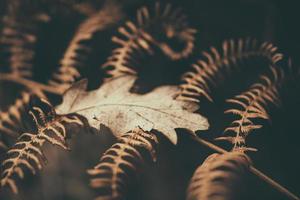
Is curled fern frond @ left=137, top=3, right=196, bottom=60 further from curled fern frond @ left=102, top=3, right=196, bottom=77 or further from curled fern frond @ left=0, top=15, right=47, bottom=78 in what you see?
curled fern frond @ left=0, top=15, right=47, bottom=78

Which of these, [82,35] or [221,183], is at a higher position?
[82,35]

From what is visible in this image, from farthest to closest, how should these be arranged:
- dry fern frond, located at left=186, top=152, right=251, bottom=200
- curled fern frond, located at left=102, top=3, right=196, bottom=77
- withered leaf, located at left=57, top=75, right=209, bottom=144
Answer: curled fern frond, located at left=102, top=3, right=196, bottom=77, withered leaf, located at left=57, top=75, right=209, bottom=144, dry fern frond, located at left=186, top=152, right=251, bottom=200

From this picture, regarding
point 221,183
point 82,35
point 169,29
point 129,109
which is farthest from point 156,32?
point 221,183

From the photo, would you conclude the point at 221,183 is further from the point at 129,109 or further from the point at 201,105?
the point at 201,105

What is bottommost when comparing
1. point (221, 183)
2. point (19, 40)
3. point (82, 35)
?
point (221, 183)

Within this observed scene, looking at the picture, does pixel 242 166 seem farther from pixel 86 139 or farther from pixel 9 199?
pixel 9 199

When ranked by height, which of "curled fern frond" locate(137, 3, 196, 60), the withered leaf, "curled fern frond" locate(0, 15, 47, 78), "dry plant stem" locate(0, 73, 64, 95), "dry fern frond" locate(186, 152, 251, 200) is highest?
"curled fern frond" locate(0, 15, 47, 78)

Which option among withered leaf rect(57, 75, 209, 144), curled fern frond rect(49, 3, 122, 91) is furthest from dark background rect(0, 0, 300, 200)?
withered leaf rect(57, 75, 209, 144)

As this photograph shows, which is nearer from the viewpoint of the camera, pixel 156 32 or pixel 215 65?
pixel 215 65
